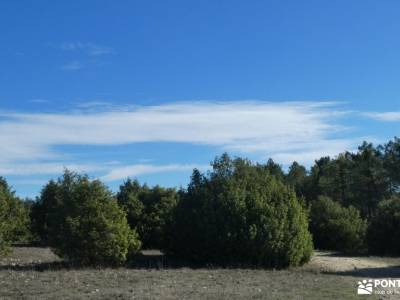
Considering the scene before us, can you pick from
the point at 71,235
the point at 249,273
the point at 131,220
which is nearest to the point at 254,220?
the point at 249,273

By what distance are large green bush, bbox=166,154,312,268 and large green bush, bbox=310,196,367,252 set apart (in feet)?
60.5

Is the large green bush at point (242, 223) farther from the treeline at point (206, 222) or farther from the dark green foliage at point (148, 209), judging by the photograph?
the dark green foliage at point (148, 209)

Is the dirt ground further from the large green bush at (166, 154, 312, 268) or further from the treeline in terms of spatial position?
the large green bush at (166, 154, 312, 268)

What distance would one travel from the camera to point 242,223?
26.2m

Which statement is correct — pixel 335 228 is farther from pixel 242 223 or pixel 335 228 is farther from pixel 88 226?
pixel 88 226

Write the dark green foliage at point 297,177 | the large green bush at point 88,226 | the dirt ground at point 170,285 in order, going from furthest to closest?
the dark green foliage at point 297,177, the large green bush at point 88,226, the dirt ground at point 170,285

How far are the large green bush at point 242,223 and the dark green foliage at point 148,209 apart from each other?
1190 cm

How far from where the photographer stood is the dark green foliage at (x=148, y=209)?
4094 cm

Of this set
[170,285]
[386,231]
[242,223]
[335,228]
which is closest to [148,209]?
[335,228]

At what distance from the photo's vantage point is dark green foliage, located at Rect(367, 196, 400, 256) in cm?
3972

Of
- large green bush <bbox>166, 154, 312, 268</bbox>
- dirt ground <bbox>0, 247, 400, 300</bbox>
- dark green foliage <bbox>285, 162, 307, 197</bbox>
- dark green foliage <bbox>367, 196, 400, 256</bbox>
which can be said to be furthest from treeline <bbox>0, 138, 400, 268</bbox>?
dark green foliage <bbox>285, 162, 307, 197</bbox>

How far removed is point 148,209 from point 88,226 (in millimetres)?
18023

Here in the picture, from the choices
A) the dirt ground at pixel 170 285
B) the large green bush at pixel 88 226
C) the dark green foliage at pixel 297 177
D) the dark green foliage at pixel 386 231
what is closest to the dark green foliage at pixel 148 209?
the dark green foliage at pixel 386 231

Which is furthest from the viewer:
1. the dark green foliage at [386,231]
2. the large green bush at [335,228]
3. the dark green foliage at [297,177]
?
the dark green foliage at [297,177]
